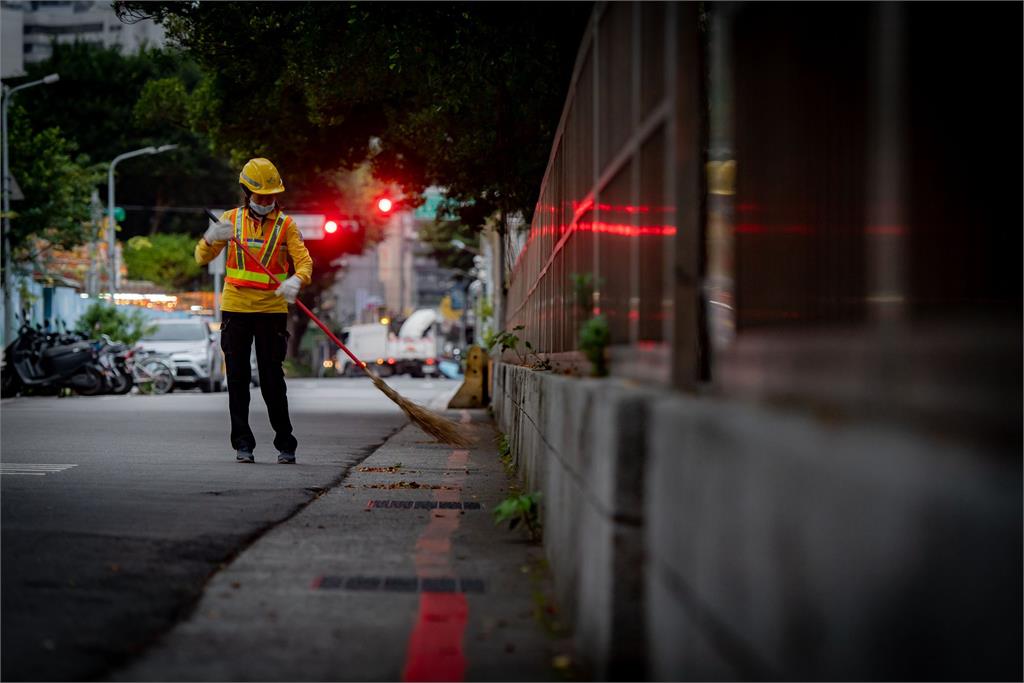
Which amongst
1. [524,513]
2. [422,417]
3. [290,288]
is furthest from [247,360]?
[524,513]

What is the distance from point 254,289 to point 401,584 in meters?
4.92

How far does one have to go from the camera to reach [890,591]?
71.7 inches

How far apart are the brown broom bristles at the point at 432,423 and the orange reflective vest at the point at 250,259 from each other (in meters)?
1.70

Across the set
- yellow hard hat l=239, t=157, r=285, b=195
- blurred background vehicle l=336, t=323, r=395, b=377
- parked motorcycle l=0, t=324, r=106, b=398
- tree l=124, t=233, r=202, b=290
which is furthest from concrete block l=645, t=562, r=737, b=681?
blurred background vehicle l=336, t=323, r=395, b=377

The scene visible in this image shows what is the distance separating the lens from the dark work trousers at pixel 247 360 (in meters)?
9.70

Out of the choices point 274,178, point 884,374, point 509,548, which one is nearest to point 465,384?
point 274,178

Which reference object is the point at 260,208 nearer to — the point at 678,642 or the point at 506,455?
the point at 506,455

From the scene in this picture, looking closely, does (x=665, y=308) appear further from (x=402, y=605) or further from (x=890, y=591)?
(x=890, y=591)

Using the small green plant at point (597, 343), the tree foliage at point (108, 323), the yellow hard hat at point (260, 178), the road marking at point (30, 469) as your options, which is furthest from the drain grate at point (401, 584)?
the tree foliage at point (108, 323)

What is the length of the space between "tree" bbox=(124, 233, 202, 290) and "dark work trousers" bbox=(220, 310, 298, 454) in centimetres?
4985

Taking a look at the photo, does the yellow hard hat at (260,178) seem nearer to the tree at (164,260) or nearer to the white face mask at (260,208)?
the white face mask at (260,208)

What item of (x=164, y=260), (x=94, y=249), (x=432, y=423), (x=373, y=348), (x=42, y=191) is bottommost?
(x=373, y=348)

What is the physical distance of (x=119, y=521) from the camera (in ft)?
20.8

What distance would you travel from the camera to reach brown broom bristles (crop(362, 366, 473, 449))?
11.3 m
